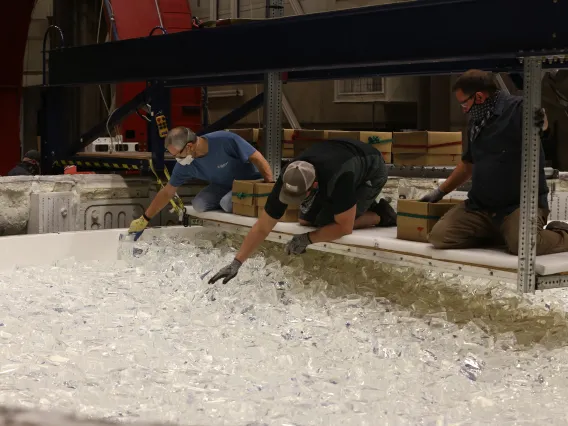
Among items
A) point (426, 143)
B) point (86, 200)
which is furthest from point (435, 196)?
point (86, 200)

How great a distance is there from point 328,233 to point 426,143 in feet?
8.60

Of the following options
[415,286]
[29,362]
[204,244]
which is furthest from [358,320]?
[204,244]

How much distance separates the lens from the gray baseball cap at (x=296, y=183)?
4902 millimetres

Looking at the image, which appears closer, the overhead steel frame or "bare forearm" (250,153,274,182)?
the overhead steel frame

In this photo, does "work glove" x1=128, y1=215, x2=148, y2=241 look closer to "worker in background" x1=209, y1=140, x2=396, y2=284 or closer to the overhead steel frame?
the overhead steel frame

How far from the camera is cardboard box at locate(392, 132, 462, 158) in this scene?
7.61 meters

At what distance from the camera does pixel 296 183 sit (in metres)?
4.90

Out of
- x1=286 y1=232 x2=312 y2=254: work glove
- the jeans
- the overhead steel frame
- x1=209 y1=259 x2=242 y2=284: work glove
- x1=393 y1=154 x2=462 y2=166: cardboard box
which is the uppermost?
the overhead steel frame

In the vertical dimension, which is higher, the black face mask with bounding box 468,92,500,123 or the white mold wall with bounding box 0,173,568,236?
the black face mask with bounding box 468,92,500,123

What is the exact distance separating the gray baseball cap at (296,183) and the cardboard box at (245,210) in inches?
62.7

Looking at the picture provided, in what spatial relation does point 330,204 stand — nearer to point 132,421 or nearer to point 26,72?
point 132,421

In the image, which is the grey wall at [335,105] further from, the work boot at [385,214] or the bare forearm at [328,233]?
the bare forearm at [328,233]

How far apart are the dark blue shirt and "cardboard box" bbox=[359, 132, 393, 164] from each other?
9.46ft

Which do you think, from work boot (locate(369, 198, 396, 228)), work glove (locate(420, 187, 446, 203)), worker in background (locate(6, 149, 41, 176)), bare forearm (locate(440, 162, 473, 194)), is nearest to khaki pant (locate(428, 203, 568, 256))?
bare forearm (locate(440, 162, 473, 194))
